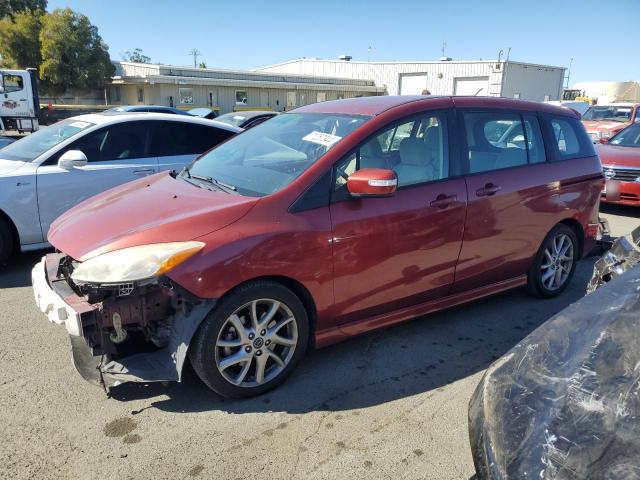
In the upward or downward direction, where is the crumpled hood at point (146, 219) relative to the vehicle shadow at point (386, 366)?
upward

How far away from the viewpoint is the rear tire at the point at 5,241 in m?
5.14

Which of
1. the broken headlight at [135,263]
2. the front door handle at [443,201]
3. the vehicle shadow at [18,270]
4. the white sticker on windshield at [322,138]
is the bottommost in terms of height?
the vehicle shadow at [18,270]

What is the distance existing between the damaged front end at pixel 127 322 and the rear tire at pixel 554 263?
313cm

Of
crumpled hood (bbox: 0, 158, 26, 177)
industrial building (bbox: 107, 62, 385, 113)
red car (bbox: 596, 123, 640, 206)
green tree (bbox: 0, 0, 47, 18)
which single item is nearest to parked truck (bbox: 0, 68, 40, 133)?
industrial building (bbox: 107, 62, 385, 113)

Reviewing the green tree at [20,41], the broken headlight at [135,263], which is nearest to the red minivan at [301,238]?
the broken headlight at [135,263]

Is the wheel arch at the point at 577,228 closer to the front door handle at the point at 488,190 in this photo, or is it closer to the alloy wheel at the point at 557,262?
the alloy wheel at the point at 557,262

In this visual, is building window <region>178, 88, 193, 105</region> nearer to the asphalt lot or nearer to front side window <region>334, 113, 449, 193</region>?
the asphalt lot

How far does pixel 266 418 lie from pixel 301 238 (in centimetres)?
106

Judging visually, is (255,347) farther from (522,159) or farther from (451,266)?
(522,159)

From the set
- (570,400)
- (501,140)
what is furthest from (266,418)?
(501,140)

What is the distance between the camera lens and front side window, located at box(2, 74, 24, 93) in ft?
65.8

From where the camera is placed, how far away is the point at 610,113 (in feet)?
53.1

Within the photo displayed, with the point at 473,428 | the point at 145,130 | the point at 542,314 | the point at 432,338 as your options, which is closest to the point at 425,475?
the point at 473,428

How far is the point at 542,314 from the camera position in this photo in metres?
4.45
